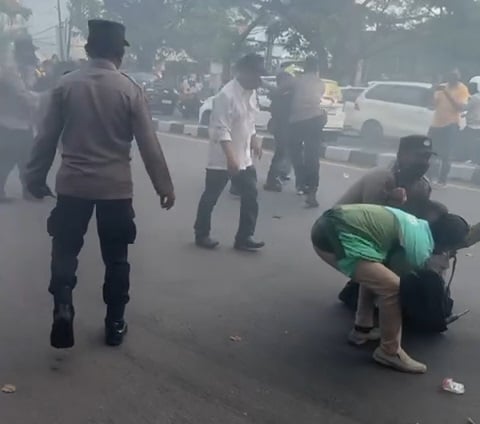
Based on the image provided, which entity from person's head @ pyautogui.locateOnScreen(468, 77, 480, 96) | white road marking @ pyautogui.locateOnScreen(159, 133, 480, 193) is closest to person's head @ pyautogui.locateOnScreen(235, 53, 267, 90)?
white road marking @ pyautogui.locateOnScreen(159, 133, 480, 193)

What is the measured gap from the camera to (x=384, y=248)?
3.75 m

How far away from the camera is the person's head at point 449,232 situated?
152 inches

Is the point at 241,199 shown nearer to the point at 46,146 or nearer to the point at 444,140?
the point at 46,146

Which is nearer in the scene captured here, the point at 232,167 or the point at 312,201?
the point at 232,167

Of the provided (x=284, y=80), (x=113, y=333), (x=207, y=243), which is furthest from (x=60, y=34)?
(x=113, y=333)

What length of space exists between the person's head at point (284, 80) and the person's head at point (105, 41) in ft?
17.2

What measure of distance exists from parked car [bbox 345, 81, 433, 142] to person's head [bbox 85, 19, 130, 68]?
37.5 ft

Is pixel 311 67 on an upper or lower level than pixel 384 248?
upper

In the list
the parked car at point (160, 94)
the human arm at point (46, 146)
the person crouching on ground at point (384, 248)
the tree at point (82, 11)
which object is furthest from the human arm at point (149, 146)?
the parked car at point (160, 94)

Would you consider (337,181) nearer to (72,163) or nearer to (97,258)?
(97,258)

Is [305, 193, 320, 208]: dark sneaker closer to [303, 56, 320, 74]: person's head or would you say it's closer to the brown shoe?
[303, 56, 320, 74]: person's head

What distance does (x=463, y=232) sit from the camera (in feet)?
12.6

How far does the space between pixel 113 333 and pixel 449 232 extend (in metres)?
1.78

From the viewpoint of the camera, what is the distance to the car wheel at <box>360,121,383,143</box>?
52.0ft
